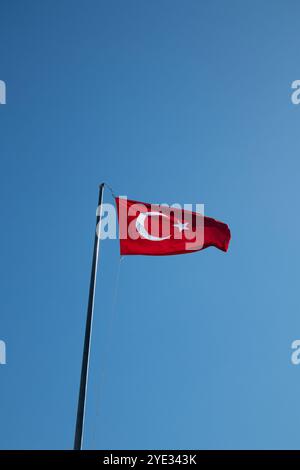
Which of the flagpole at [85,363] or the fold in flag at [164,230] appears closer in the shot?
the flagpole at [85,363]

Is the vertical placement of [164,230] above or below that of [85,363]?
above

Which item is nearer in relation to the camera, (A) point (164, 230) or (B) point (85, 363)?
(B) point (85, 363)

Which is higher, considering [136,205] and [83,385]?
[136,205]

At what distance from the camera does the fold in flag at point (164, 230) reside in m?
19.4

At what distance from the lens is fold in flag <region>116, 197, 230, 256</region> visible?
19.4m

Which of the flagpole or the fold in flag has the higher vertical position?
the fold in flag

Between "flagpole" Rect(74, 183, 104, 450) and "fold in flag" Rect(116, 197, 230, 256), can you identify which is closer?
"flagpole" Rect(74, 183, 104, 450)

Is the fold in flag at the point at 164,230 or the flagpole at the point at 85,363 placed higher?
the fold in flag at the point at 164,230

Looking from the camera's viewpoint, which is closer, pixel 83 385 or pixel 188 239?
pixel 83 385

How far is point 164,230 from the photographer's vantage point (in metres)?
20.2
